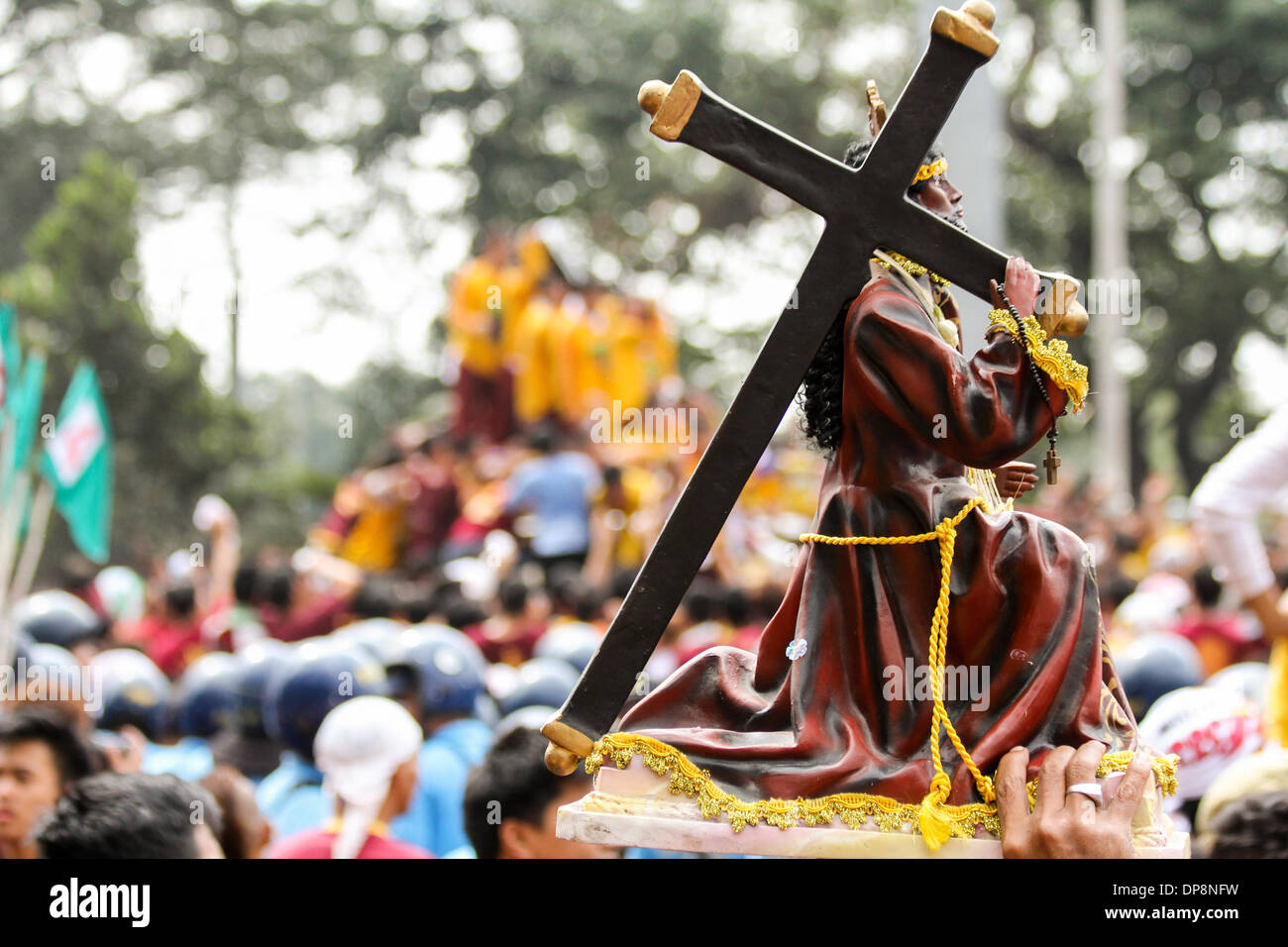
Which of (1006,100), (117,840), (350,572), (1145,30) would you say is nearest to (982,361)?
(117,840)

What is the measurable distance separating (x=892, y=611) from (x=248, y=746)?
160 inches

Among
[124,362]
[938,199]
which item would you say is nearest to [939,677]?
[938,199]

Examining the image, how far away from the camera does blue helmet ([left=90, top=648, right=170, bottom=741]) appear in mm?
6512

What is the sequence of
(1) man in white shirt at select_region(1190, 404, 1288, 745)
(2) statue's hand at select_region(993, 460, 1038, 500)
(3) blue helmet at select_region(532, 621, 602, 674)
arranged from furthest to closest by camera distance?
(3) blue helmet at select_region(532, 621, 602, 674) < (1) man in white shirt at select_region(1190, 404, 1288, 745) < (2) statue's hand at select_region(993, 460, 1038, 500)

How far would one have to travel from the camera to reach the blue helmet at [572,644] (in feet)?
21.8

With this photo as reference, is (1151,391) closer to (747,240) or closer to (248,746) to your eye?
(747,240)

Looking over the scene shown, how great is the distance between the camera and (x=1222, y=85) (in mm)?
22422

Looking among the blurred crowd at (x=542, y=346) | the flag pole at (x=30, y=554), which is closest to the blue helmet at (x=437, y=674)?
the flag pole at (x=30, y=554)

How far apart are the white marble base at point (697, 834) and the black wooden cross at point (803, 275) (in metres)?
0.11

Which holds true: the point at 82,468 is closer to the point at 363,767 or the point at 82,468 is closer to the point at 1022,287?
the point at 363,767

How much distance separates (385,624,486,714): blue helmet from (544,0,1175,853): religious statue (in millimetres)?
2867

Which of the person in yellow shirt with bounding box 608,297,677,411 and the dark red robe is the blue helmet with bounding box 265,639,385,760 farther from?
the person in yellow shirt with bounding box 608,297,677,411

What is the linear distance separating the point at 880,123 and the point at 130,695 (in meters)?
4.77

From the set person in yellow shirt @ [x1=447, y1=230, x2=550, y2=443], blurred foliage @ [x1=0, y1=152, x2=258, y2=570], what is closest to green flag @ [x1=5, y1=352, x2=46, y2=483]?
person in yellow shirt @ [x1=447, y1=230, x2=550, y2=443]
